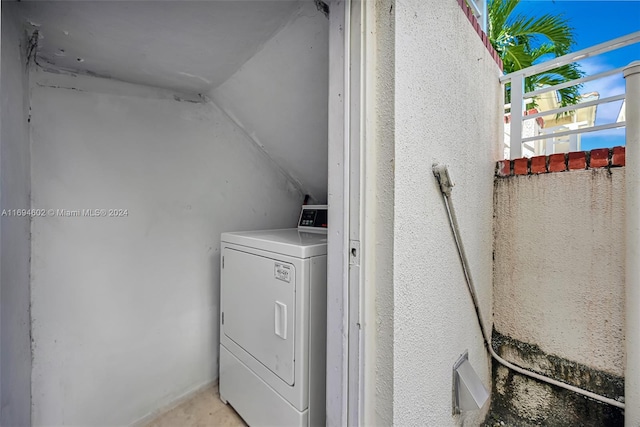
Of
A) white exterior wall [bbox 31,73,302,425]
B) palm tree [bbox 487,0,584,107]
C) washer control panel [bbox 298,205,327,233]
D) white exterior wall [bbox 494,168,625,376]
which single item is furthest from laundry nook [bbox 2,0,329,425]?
palm tree [bbox 487,0,584,107]

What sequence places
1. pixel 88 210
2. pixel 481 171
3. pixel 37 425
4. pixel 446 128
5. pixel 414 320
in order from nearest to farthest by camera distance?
→ pixel 414 320 → pixel 446 128 → pixel 37 425 → pixel 88 210 → pixel 481 171

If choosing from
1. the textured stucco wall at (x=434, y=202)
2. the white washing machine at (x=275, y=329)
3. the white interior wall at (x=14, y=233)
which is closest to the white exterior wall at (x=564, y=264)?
the textured stucco wall at (x=434, y=202)

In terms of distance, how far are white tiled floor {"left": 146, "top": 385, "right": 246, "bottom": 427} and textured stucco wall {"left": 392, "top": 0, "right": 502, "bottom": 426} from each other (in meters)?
1.21

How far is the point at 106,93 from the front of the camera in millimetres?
1478

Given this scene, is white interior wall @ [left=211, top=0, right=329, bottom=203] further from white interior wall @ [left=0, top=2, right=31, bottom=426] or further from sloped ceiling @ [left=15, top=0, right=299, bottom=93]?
white interior wall @ [left=0, top=2, right=31, bottom=426]

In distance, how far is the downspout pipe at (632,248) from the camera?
4.09ft

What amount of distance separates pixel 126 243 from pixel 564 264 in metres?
2.48

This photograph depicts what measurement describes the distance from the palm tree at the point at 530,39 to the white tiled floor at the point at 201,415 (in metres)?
3.52

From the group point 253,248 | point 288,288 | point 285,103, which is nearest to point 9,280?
point 253,248

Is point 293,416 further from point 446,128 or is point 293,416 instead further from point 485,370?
point 446,128

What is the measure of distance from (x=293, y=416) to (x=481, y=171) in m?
1.60

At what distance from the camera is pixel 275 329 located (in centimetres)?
131

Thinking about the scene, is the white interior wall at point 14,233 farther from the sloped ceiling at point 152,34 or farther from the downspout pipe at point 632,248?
the downspout pipe at point 632,248

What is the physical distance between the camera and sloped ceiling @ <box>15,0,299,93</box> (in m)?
1.04
